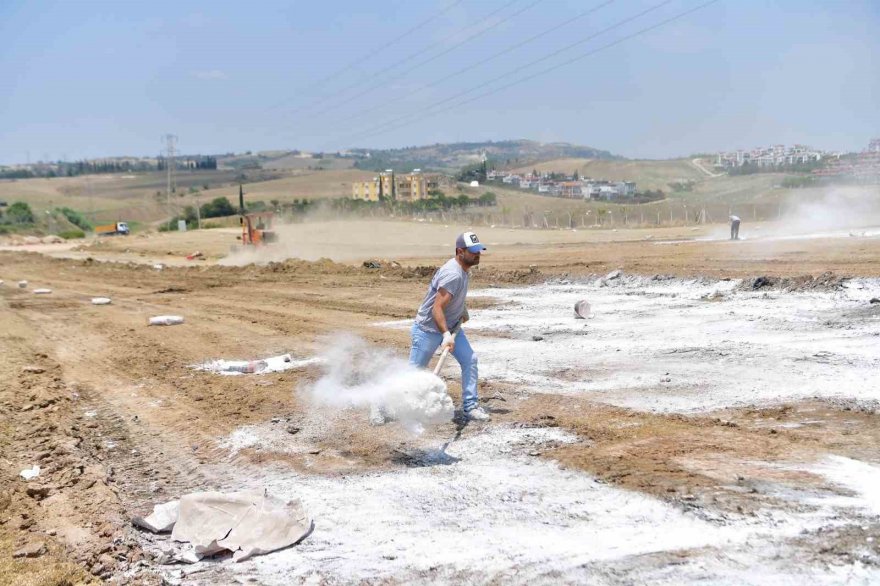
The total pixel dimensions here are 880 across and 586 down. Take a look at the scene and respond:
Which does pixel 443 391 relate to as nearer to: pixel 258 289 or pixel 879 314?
pixel 879 314

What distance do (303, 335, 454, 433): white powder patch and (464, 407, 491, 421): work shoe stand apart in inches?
21.6

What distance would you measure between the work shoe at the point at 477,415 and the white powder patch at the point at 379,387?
1.80 ft

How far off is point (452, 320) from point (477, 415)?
3.33 ft

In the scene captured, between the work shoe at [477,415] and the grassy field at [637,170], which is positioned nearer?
the work shoe at [477,415]

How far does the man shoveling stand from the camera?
27.5ft

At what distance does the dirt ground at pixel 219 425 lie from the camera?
20.6ft

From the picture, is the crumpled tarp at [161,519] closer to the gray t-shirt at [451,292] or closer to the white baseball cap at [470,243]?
the gray t-shirt at [451,292]

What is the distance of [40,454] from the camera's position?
8445 mm

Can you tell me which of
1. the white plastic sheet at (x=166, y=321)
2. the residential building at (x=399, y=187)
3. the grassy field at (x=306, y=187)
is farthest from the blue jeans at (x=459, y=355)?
the grassy field at (x=306, y=187)

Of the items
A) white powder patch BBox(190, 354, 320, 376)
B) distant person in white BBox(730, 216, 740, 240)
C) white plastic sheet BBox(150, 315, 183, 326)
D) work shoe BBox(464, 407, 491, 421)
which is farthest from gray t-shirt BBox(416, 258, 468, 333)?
distant person in white BBox(730, 216, 740, 240)

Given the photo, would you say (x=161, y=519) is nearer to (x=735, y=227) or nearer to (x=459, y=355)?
(x=459, y=355)

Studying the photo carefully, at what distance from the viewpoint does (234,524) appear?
19.8ft

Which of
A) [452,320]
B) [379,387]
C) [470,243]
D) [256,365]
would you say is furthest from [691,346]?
[256,365]

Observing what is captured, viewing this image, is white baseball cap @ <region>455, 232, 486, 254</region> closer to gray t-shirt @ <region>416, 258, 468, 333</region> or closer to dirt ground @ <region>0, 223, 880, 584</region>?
gray t-shirt @ <region>416, 258, 468, 333</region>
